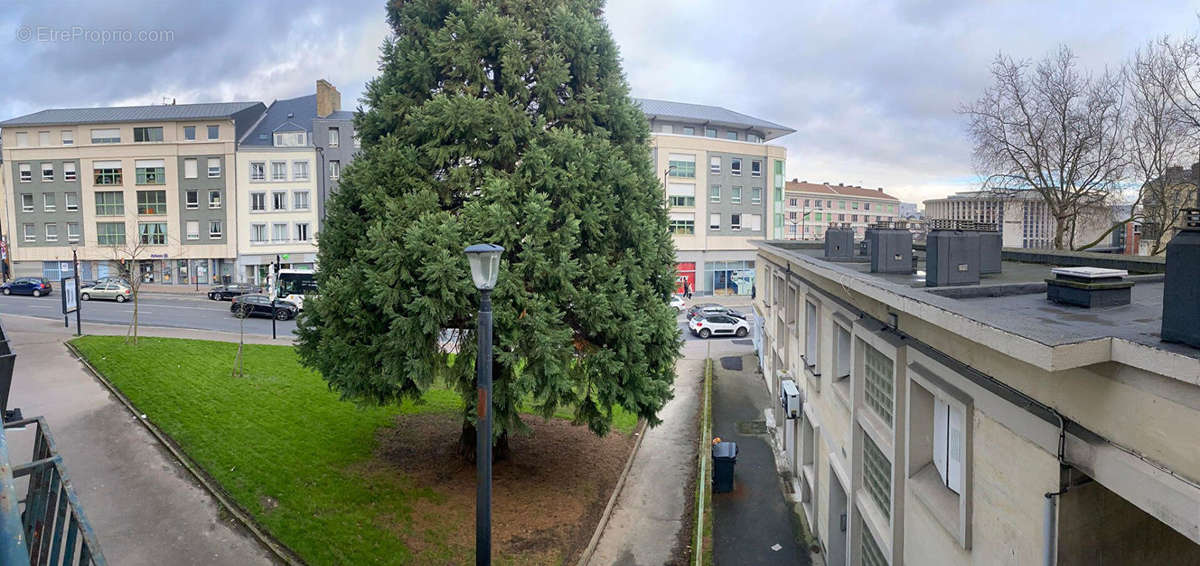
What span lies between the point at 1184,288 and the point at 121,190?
65.1 m

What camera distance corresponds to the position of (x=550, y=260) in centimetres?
1172

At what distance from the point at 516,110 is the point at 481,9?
2339 mm

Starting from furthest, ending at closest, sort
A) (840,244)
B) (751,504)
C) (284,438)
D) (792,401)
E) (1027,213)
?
(1027,213) → (792,401) → (840,244) → (751,504) → (284,438)

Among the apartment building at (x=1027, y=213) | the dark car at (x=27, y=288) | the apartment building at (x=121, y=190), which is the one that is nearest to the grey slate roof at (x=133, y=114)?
the apartment building at (x=121, y=190)

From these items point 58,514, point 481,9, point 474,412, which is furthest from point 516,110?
point 58,514

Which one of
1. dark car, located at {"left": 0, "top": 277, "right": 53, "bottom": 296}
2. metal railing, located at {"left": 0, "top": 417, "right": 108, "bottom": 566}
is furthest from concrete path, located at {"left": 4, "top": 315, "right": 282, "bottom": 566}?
dark car, located at {"left": 0, "top": 277, "right": 53, "bottom": 296}

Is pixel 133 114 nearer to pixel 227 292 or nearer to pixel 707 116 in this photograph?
pixel 227 292

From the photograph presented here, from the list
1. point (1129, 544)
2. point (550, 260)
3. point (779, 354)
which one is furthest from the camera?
point (779, 354)

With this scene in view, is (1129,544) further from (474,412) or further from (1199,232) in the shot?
(474,412)

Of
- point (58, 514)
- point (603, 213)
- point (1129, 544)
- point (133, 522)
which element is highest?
point (603, 213)

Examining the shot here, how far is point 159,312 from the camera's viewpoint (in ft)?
118

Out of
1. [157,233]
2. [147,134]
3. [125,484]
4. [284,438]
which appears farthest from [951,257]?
[147,134]

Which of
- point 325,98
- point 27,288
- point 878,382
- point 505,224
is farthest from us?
point 325,98

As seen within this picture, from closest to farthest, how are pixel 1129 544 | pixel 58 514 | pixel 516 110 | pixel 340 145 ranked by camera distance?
1. pixel 58 514
2. pixel 1129 544
3. pixel 516 110
4. pixel 340 145
